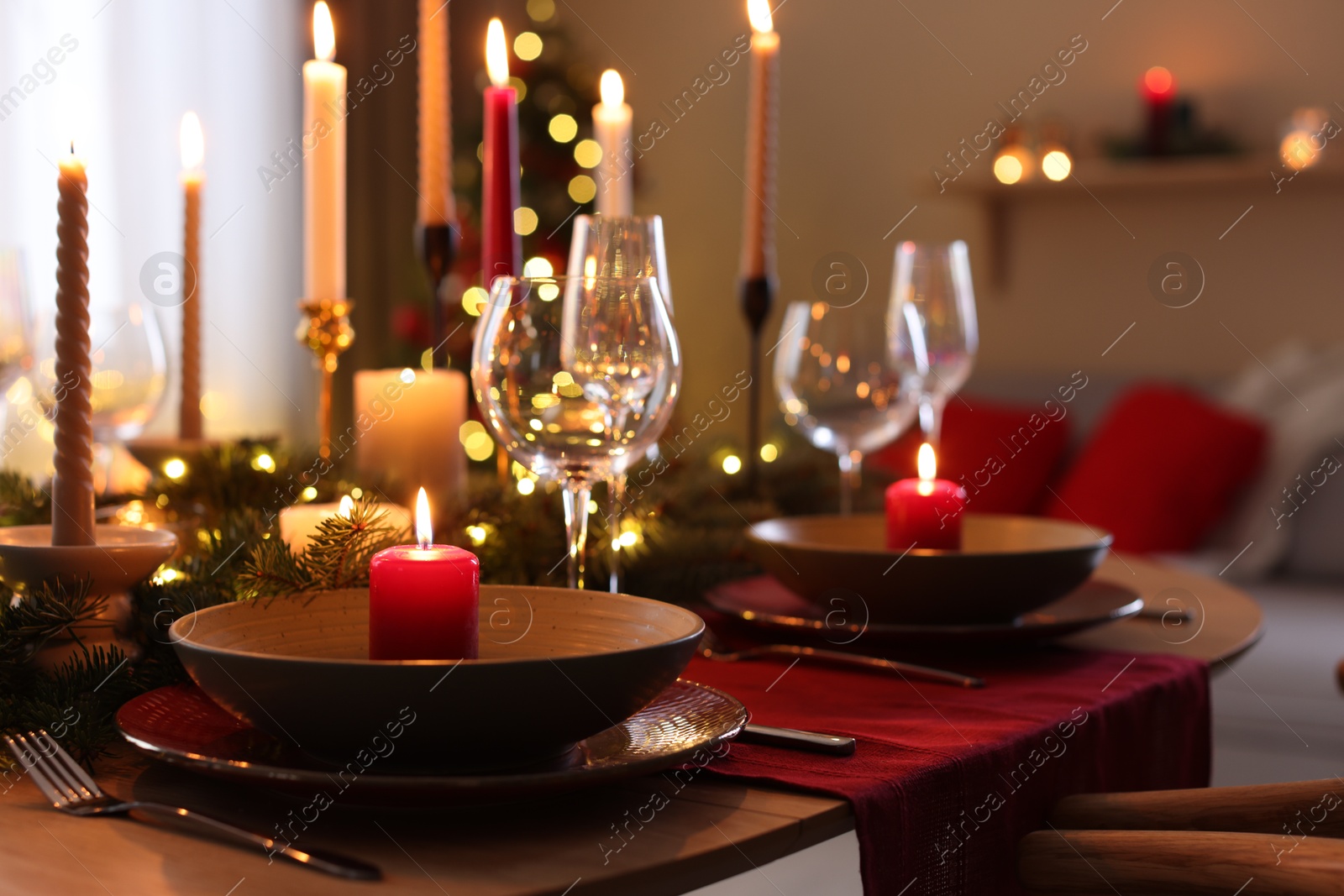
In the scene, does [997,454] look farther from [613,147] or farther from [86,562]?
[86,562]

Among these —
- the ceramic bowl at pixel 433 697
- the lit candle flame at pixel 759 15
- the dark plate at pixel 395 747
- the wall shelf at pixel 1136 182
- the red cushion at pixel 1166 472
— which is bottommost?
the red cushion at pixel 1166 472

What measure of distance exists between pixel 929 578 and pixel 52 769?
1.78ft

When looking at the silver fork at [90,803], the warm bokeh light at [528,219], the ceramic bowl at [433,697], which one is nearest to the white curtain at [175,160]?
the warm bokeh light at [528,219]

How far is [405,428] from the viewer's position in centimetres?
108

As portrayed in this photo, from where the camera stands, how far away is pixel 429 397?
3.55ft

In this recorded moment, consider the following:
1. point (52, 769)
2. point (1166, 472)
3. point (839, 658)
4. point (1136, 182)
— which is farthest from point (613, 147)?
point (1136, 182)

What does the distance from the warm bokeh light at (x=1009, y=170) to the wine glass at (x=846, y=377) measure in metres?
2.66

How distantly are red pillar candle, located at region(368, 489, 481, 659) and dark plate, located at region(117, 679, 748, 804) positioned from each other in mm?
70

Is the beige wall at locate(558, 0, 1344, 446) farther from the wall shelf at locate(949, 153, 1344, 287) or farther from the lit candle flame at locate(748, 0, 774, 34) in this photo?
the lit candle flame at locate(748, 0, 774, 34)

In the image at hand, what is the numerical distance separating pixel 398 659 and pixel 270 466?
52 cm

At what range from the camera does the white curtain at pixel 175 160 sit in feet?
11.1

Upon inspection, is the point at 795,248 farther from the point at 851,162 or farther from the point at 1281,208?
the point at 1281,208

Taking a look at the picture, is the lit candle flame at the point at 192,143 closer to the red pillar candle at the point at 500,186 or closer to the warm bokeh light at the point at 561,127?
the red pillar candle at the point at 500,186

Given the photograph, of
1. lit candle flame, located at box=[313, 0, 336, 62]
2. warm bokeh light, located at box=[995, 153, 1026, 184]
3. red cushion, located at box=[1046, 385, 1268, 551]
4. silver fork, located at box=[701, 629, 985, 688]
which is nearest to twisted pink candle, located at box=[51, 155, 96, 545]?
silver fork, located at box=[701, 629, 985, 688]
